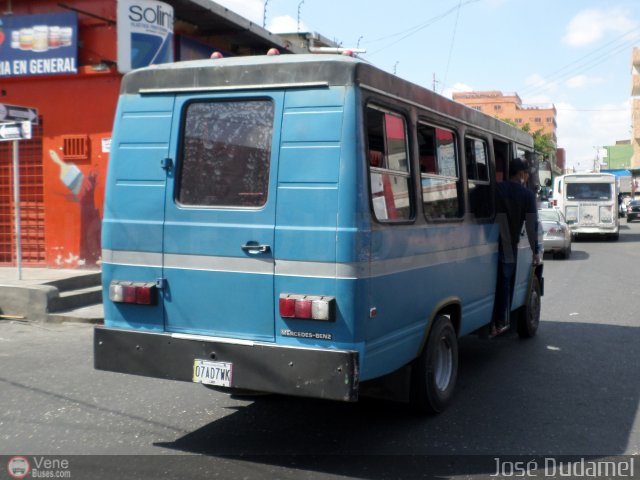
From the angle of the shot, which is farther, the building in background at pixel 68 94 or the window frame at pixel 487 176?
the building in background at pixel 68 94

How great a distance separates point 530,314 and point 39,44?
10142 mm

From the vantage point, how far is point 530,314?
8820 millimetres

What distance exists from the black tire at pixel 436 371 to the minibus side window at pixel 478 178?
1272 millimetres

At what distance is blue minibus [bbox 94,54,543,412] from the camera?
178 inches

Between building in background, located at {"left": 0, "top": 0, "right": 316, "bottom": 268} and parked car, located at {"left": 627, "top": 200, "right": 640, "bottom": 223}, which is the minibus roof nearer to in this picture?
building in background, located at {"left": 0, "top": 0, "right": 316, "bottom": 268}

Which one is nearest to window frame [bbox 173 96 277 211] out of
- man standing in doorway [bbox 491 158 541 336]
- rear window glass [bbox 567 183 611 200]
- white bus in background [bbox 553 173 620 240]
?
man standing in doorway [bbox 491 158 541 336]

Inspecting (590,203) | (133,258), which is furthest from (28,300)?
(590,203)

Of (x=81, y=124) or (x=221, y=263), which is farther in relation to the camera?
(x=81, y=124)

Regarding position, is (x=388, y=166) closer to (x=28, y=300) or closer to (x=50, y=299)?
(x=50, y=299)

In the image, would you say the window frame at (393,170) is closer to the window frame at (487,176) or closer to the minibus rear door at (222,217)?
the minibus rear door at (222,217)

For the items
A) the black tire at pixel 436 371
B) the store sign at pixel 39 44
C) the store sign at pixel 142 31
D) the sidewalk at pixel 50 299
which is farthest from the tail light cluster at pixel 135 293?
the store sign at pixel 39 44

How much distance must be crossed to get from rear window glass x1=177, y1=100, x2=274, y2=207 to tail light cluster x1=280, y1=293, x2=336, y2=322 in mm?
667

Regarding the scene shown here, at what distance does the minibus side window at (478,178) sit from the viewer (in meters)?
6.60

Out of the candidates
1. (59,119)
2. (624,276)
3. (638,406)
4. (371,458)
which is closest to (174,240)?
(371,458)
